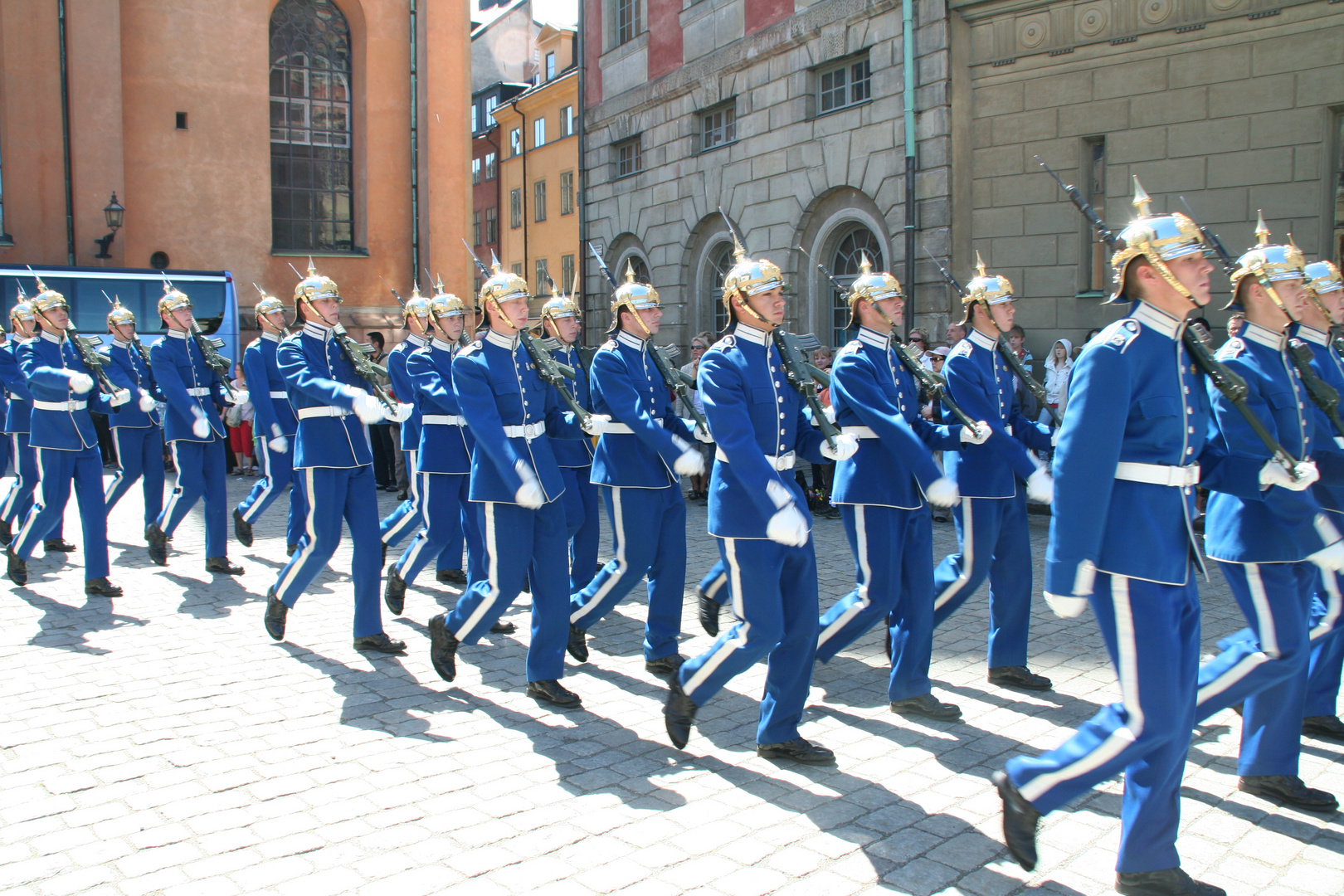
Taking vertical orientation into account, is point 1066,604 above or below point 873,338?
below

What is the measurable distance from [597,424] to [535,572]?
111 centimetres

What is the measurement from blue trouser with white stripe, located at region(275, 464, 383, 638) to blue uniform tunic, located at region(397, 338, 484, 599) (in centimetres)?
63

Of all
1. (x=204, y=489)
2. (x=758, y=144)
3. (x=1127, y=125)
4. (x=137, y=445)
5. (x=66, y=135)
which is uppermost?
(x=66, y=135)

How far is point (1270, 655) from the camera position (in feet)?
13.1

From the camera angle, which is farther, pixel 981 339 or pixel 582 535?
pixel 582 535

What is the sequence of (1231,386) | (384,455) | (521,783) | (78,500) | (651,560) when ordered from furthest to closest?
(384,455), (78,500), (651,560), (521,783), (1231,386)

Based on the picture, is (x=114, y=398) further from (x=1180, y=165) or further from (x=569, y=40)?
(x=569, y=40)

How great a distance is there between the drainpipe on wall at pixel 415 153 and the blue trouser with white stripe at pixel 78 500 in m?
17.1

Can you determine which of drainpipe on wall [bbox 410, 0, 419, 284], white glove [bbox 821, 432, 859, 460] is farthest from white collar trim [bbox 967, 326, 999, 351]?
drainpipe on wall [bbox 410, 0, 419, 284]

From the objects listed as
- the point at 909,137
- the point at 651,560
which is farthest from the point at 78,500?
the point at 909,137

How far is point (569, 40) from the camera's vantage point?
4262cm

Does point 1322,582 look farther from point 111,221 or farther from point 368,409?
point 111,221

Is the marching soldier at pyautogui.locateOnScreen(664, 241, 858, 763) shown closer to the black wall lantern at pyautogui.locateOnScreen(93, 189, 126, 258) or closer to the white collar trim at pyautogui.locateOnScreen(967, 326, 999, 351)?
the white collar trim at pyautogui.locateOnScreen(967, 326, 999, 351)

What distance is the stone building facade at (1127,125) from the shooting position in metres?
12.3
